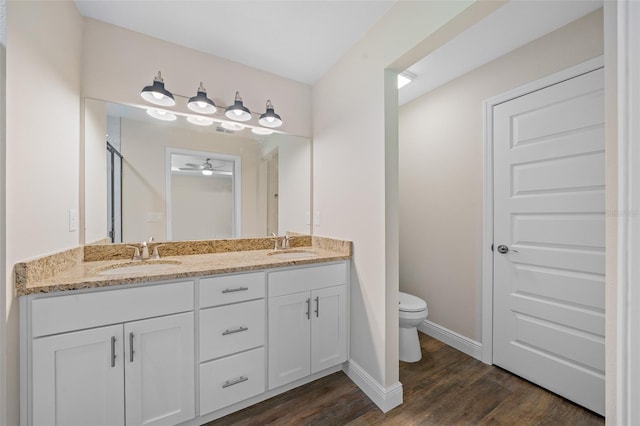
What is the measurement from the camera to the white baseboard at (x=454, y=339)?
2.00 m

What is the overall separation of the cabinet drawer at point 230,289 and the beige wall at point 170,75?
1312 millimetres

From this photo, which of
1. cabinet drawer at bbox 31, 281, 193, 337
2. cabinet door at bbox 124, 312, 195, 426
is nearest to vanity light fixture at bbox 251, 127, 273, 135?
cabinet drawer at bbox 31, 281, 193, 337

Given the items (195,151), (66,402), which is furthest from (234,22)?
(66,402)

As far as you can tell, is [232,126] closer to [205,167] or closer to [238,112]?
[238,112]

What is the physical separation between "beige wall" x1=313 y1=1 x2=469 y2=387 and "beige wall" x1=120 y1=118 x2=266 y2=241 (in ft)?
3.41

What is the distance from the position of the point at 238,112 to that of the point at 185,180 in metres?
0.67

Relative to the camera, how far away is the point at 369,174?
1640 mm

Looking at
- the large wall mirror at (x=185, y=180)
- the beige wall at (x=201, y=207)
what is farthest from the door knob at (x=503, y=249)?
the beige wall at (x=201, y=207)

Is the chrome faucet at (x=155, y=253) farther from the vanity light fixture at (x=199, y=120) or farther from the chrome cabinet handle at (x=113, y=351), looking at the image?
the vanity light fixture at (x=199, y=120)

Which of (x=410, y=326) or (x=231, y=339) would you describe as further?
(x=410, y=326)

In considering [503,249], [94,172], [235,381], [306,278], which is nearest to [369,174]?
[306,278]

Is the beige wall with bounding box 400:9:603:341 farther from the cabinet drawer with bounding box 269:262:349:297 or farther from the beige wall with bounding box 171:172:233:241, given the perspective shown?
the beige wall with bounding box 171:172:233:241

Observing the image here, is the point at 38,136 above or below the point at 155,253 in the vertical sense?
above

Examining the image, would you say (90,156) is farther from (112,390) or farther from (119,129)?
(112,390)
